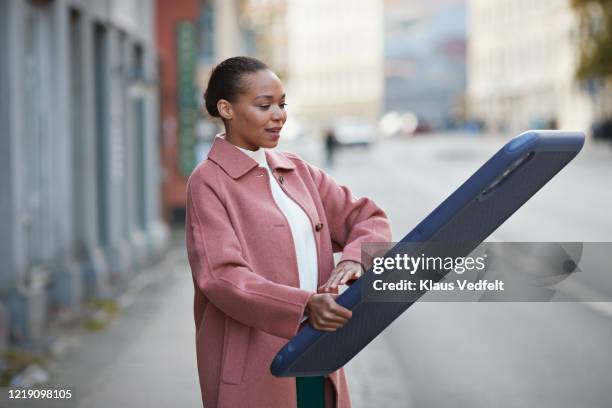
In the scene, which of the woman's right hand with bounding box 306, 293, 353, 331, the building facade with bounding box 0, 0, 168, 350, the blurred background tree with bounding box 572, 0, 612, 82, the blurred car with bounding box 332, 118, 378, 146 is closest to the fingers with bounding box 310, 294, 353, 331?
the woman's right hand with bounding box 306, 293, 353, 331

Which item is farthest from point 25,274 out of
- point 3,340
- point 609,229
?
point 609,229

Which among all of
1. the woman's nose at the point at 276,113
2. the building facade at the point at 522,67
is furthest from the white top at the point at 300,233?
the building facade at the point at 522,67

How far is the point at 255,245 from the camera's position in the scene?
8.63ft

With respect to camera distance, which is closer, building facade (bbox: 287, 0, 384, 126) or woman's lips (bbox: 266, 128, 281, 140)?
woman's lips (bbox: 266, 128, 281, 140)

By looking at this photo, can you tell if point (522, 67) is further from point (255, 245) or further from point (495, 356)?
point (255, 245)

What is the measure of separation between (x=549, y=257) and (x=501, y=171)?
0.37 m

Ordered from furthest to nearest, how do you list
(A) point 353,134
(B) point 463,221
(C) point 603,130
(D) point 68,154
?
(A) point 353,134 → (C) point 603,130 → (D) point 68,154 → (B) point 463,221

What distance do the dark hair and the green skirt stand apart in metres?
0.69

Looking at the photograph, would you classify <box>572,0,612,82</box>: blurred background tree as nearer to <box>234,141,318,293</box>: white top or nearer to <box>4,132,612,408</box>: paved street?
<box>4,132,612,408</box>: paved street

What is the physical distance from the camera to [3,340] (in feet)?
26.8

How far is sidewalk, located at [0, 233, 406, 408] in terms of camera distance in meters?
6.75

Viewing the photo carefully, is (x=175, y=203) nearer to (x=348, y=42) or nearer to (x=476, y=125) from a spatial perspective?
Result: (x=476, y=125)

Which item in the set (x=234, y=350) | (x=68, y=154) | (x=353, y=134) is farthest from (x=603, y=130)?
(x=234, y=350)

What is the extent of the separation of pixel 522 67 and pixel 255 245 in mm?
89460
